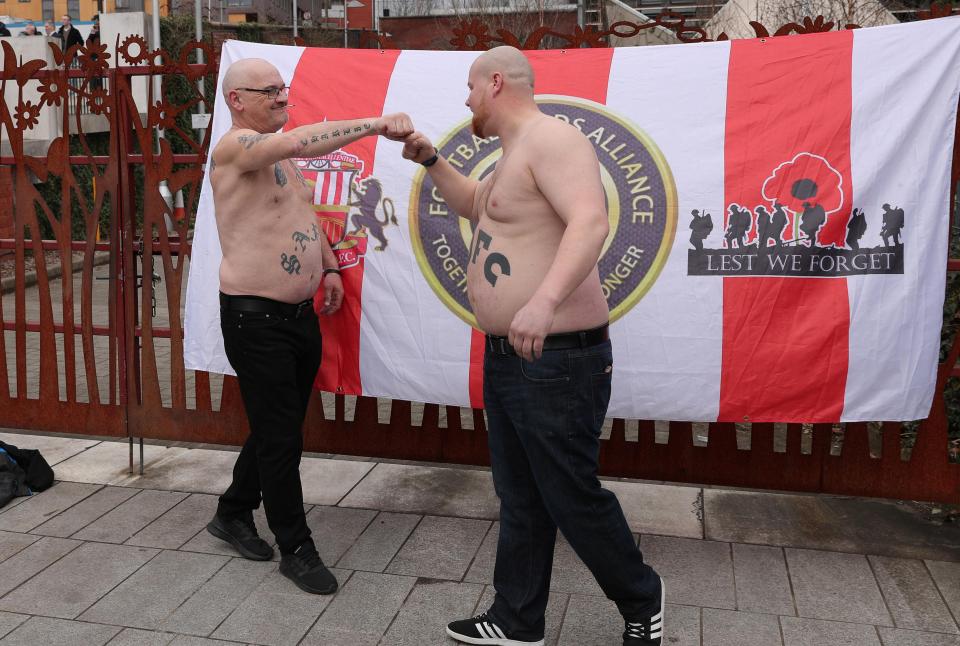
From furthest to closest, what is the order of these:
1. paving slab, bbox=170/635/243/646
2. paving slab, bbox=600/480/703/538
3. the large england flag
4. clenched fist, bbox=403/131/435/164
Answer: paving slab, bbox=600/480/703/538 < the large england flag < clenched fist, bbox=403/131/435/164 < paving slab, bbox=170/635/243/646

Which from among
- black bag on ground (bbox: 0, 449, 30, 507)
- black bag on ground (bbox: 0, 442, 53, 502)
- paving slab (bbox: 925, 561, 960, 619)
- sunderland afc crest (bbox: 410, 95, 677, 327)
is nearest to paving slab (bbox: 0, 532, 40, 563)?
black bag on ground (bbox: 0, 449, 30, 507)

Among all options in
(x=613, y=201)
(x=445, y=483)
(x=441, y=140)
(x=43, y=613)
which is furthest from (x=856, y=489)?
(x=43, y=613)

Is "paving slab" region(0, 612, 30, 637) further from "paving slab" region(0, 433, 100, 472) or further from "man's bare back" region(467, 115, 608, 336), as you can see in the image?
"man's bare back" region(467, 115, 608, 336)

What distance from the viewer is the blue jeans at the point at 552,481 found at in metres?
3.07

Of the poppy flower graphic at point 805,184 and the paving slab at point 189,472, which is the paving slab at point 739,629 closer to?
the poppy flower graphic at point 805,184

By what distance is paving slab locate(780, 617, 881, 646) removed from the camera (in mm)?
3385

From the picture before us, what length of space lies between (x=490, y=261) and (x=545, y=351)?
350 mm

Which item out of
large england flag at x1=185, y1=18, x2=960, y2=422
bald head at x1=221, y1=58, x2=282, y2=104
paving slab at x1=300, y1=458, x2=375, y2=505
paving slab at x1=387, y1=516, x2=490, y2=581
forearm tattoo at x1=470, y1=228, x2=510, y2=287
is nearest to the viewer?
forearm tattoo at x1=470, y1=228, x2=510, y2=287

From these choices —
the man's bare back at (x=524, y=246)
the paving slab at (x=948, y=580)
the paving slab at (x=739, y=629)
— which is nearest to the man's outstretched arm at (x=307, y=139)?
the man's bare back at (x=524, y=246)

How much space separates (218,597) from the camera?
3.73 metres

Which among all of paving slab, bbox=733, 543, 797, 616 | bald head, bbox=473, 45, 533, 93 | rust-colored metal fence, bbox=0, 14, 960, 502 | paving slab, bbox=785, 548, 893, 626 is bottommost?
paving slab, bbox=733, 543, 797, 616

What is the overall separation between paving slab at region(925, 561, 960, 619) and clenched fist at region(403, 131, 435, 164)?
2573mm

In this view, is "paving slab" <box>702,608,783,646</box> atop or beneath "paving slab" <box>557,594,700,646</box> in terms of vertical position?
atop

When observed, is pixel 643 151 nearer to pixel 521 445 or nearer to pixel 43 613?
pixel 521 445
